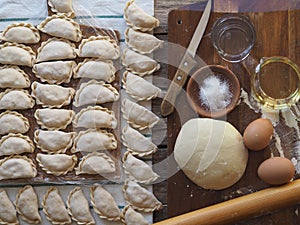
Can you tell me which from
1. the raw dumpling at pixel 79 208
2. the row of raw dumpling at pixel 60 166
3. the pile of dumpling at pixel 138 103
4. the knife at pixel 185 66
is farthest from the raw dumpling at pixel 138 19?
the raw dumpling at pixel 79 208

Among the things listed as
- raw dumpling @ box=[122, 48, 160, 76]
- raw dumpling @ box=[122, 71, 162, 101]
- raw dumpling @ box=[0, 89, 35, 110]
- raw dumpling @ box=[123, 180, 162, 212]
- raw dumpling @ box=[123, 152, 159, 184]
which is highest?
raw dumpling @ box=[122, 48, 160, 76]

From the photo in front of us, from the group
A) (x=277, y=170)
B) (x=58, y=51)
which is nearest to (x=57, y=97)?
(x=58, y=51)

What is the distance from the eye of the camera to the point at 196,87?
143 centimetres

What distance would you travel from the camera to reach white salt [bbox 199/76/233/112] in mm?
1424

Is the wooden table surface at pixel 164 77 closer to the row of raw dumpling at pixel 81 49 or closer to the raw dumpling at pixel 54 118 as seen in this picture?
the row of raw dumpling at pixel 81 49

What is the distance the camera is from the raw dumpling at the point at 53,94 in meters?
1.47

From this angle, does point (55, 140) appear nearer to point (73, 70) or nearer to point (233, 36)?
point (73, 70)

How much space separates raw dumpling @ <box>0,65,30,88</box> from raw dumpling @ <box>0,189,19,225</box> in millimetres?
274

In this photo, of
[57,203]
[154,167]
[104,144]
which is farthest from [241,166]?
[57,203]

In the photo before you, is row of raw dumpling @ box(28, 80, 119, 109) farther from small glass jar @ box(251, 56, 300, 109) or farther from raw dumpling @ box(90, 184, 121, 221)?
small glass jar @ box(251, 56, 300, 109)

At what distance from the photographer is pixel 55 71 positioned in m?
1.47

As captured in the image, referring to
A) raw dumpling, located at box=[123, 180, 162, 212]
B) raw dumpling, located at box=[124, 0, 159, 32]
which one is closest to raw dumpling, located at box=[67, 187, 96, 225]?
raw dumpling, located at box=[123, 180, 162, 212]

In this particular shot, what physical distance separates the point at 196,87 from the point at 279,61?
21 centimetres

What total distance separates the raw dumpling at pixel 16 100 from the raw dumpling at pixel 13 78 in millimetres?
15
